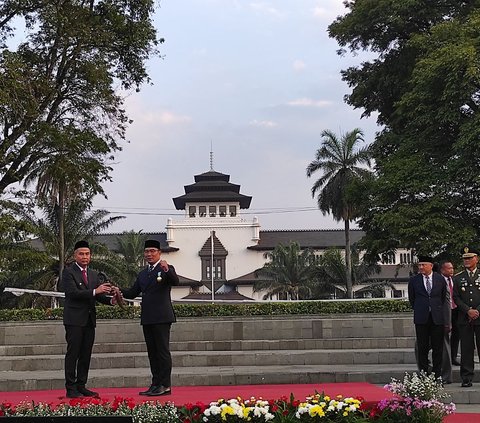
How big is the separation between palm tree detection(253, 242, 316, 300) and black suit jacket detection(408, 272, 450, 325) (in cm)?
3672

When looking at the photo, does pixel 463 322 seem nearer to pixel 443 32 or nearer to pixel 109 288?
pixel 109 288

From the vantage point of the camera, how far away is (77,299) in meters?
6.16

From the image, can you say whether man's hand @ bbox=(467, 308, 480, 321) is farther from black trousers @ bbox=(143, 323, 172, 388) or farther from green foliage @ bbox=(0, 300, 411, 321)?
green foliage @ bbox=(0, 300, 411, 321)

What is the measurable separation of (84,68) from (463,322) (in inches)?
394

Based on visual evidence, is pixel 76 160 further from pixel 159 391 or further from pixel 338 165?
pixel 338 165

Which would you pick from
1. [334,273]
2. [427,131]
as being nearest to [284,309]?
[427,131]

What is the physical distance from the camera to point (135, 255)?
152ft

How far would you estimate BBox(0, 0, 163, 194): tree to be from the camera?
516 inches

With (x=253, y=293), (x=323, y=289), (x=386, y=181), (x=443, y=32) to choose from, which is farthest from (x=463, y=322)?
(x=253, y=293)

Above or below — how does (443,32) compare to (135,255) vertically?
above

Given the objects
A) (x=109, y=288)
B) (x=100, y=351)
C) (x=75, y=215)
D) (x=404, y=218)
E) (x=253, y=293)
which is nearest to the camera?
(x=109, y=288)

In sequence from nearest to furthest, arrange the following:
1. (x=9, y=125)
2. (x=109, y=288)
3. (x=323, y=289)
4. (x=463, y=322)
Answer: (x=109, y=288)
(x=463, y=322)
(x=9, y=125)
(x=323, y=289)

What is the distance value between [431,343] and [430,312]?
0.46 metres

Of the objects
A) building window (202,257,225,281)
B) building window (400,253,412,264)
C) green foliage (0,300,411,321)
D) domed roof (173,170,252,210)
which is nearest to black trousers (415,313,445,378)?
green foliage (0,300,411,321)
